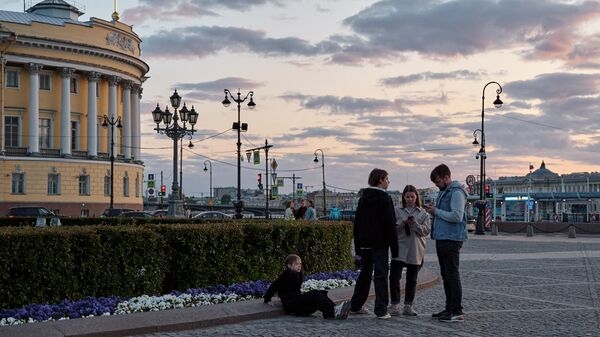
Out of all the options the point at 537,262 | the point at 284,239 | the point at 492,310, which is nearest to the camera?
the point at 492,310

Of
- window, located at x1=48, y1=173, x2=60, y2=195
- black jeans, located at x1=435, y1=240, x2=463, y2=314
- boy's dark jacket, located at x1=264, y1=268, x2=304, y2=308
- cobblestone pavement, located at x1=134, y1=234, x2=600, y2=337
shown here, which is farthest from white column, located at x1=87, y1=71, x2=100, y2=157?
→ black jeans, located at x1=435, y1=240, x2=463, y2=314

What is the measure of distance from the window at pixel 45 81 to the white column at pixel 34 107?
1.57m

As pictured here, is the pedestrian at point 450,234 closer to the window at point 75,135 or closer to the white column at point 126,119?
the window at point 75,135

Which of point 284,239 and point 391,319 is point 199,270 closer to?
point 284,239

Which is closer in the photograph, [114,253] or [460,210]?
[460,210]

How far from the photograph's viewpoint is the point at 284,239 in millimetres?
14242

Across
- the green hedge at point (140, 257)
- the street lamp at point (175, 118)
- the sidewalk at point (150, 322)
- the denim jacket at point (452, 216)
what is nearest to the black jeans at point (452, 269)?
the denim jacket at point (452, 216)

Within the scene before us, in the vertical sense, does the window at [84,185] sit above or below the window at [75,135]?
below

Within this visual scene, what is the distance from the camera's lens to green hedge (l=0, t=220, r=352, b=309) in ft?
34.2

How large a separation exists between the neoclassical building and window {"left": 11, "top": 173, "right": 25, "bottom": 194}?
82 millimetres

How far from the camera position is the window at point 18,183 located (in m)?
65.9

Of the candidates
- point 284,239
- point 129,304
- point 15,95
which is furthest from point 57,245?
point 15,95

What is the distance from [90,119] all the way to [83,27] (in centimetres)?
803

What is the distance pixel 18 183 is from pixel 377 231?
60520 millimetres
